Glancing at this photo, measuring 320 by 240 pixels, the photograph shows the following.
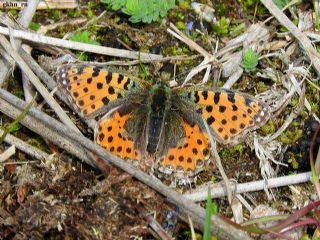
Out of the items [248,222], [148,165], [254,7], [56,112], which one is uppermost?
[254,7]

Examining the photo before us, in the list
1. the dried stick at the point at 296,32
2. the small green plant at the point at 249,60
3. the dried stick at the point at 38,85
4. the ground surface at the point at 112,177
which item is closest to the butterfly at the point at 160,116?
the dried stick at the point at 38,85

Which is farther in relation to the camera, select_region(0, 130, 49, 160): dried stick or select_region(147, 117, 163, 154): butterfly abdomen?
select_region(0, 130, 49, 160): dried stick

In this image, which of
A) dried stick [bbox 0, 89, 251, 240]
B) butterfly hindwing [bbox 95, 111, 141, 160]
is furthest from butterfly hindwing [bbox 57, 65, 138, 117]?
dried stick [bbox 0, 89, 251, 240]

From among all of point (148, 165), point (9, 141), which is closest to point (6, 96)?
point (9, 141)

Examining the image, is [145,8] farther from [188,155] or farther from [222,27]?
[188,155]

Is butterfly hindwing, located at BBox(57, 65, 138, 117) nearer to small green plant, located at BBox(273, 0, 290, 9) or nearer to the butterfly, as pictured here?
the butterfly

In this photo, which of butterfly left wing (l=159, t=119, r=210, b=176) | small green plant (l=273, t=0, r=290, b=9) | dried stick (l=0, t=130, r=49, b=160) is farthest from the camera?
small green plant (l=273, t=0, r=290, b=9)

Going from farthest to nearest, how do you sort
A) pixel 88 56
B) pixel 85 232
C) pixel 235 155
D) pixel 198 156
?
pixel 88 56 → pixel 235 155 → pixel 198 156 → pixel 85 232

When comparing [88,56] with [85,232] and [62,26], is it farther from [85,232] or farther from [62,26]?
[85,232]
